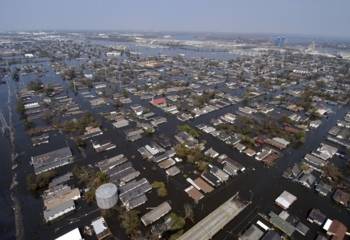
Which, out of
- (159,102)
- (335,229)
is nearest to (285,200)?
(335,229)

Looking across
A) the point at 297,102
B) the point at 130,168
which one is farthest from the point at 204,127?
the point at 297,102

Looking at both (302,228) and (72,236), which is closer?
(72,236)

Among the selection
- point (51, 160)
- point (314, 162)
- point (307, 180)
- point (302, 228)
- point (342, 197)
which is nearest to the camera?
point (302, 228)

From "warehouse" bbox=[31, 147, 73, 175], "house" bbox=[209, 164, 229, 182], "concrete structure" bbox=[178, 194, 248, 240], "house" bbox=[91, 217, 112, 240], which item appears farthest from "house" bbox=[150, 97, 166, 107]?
"house" bbox=[91, 217, 112, 240]

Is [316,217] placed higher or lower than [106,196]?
lower

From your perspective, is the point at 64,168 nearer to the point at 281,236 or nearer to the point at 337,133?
the point at 281,236

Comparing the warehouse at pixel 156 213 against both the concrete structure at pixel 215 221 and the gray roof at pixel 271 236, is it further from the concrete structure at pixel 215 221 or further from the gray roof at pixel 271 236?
the gray roof at pixel 271 236

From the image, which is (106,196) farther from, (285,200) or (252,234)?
(285,200)
